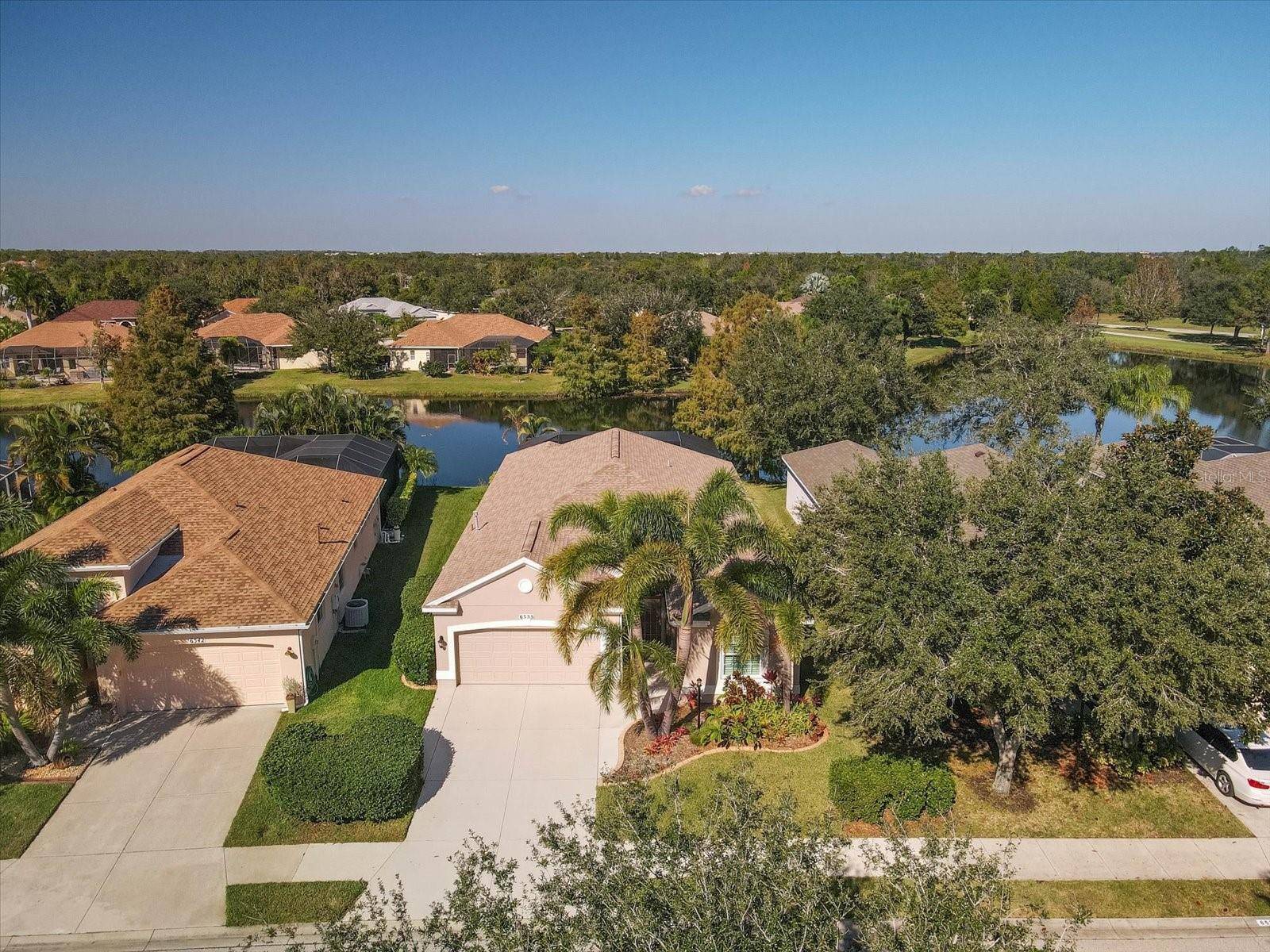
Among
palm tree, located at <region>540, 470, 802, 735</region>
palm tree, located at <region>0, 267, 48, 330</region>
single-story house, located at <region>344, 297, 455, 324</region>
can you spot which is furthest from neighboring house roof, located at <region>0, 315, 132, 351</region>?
palm tree, located at <region>540, 470, 802, 735</region>

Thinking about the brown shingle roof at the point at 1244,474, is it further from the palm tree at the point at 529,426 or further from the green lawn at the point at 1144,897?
the palm tree at the point at 529,426

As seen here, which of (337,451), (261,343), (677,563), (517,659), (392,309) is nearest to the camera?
(677,563)

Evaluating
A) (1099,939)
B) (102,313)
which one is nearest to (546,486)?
(1099,939)

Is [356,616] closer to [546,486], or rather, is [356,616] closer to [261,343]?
[546,486]

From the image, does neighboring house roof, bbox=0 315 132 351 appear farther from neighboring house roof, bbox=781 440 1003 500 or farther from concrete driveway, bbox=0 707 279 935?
concrete driveway, bbox=0 707 279 935

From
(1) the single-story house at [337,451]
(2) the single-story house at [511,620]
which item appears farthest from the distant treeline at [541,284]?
(2) the single-story house at [511,620]
